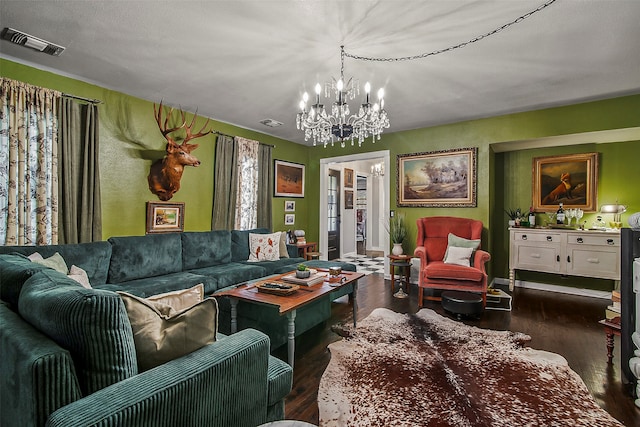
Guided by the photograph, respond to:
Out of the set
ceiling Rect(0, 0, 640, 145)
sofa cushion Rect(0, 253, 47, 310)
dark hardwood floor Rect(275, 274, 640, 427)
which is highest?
ceiling Rect(0, 0, 640, 145)

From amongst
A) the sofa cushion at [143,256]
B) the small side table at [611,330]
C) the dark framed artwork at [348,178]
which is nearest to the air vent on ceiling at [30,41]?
the sofa cushion at [143,256]

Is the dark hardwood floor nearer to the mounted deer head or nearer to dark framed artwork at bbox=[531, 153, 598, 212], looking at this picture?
dark framed artwork at bbox=[531, 153, 598, 212]

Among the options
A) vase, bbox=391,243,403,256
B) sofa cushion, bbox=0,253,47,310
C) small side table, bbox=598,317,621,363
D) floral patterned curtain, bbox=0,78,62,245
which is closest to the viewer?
sofa cushion, bbox=0,253,47,310

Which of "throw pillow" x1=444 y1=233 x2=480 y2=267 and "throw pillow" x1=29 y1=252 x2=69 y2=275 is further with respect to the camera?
"throw pillow" x1=444 y1=233 x2=480 y2=267

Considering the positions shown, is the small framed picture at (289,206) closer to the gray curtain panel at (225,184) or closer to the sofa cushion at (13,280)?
the gray curtain panel at (225,184)

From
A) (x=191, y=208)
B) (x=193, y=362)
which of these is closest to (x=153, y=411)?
(x=193, y=362)

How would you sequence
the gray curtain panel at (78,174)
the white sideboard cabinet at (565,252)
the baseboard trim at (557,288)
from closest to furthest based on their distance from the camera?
the gray curtain panel at (78,174), the white sideboard cabinet at (565,252), the baseboard trim at (557,288)

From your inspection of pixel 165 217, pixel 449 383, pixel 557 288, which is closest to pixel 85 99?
pixel 165 217

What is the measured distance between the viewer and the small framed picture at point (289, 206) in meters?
5.95

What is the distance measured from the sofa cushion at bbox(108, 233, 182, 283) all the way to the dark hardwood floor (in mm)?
1842

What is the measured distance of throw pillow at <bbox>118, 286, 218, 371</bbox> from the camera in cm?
113

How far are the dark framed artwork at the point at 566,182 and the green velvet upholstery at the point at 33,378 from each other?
5.85 meters

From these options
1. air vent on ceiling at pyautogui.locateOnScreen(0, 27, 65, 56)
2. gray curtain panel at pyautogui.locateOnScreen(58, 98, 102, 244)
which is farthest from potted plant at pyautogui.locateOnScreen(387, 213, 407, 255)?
air vent on ceiling at pyautogui.locateOnScreen(0, 27, 65, 56)

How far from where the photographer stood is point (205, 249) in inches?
158
